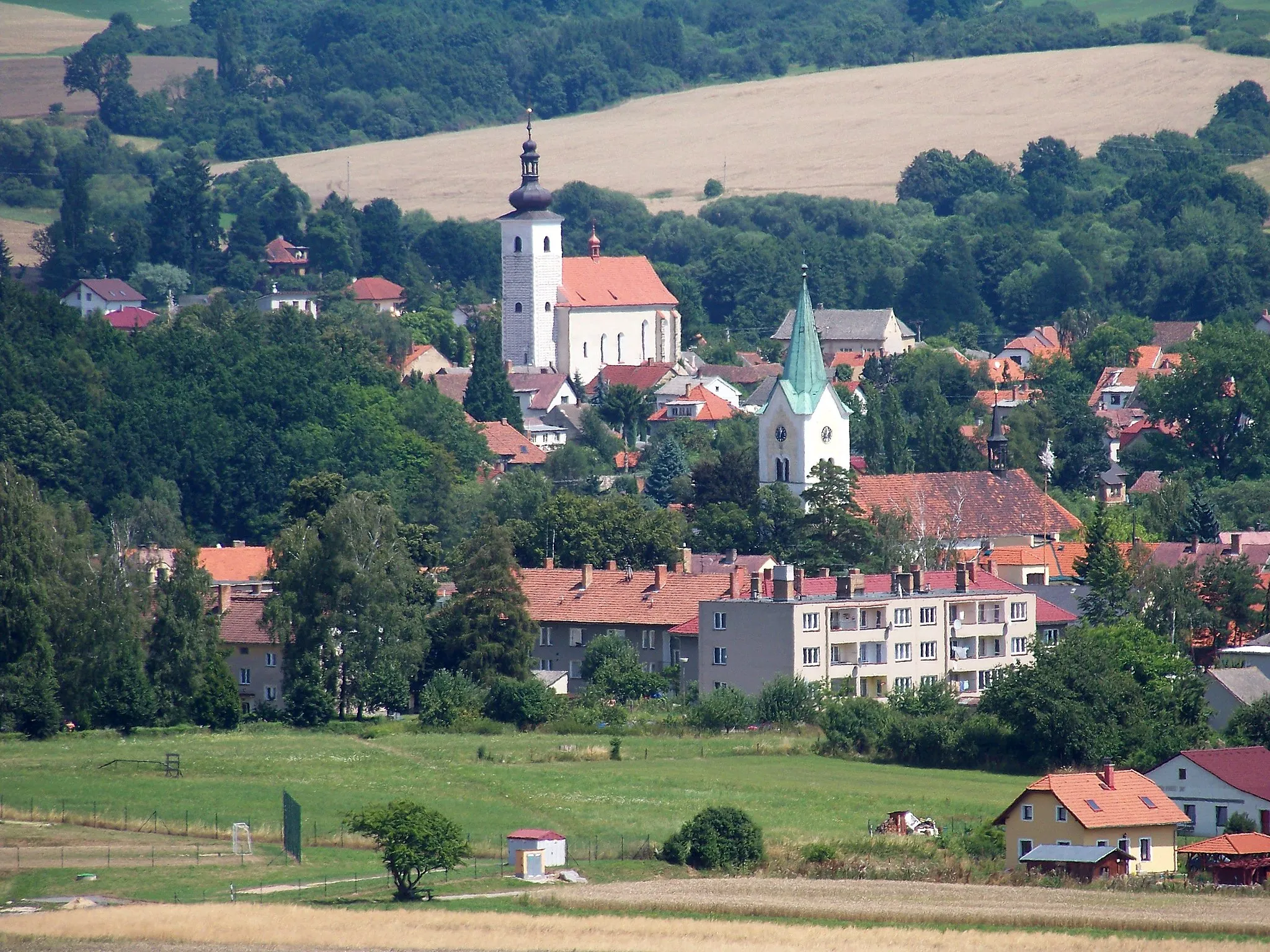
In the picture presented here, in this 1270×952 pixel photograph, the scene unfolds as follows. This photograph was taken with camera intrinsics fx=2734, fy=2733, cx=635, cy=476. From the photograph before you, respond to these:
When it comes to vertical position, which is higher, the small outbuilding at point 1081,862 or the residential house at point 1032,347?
the residential house at point 1032,347

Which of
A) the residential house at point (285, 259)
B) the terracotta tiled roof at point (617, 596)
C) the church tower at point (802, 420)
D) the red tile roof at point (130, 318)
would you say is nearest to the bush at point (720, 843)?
the terracotta tiled roof at point (617, 596)

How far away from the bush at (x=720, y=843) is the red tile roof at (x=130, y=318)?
97.0m

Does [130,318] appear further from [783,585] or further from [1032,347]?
[783,585]

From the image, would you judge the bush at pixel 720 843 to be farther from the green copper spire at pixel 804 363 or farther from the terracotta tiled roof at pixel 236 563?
the green copper spire at pixel 804 363

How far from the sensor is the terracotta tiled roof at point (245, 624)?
2643 inches

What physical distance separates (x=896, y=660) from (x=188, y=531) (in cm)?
3974

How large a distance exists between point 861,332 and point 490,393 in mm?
31399

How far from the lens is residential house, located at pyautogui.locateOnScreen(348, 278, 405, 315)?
525 ft

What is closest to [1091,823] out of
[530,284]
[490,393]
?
[490,393]

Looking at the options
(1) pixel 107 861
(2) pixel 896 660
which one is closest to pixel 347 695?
(2) pixel 896 660

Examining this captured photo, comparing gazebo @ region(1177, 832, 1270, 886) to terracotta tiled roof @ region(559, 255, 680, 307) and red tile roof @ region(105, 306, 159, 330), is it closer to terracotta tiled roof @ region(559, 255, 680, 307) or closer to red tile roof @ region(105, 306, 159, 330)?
terracotta tiled roof @ region(559, 255, 680, 307)

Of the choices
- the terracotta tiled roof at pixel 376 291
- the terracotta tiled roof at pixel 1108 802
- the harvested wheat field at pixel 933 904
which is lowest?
the harvested wheat field at pixel 933 904

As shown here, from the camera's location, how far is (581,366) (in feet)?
443

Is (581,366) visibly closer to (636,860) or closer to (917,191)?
(917,191)
